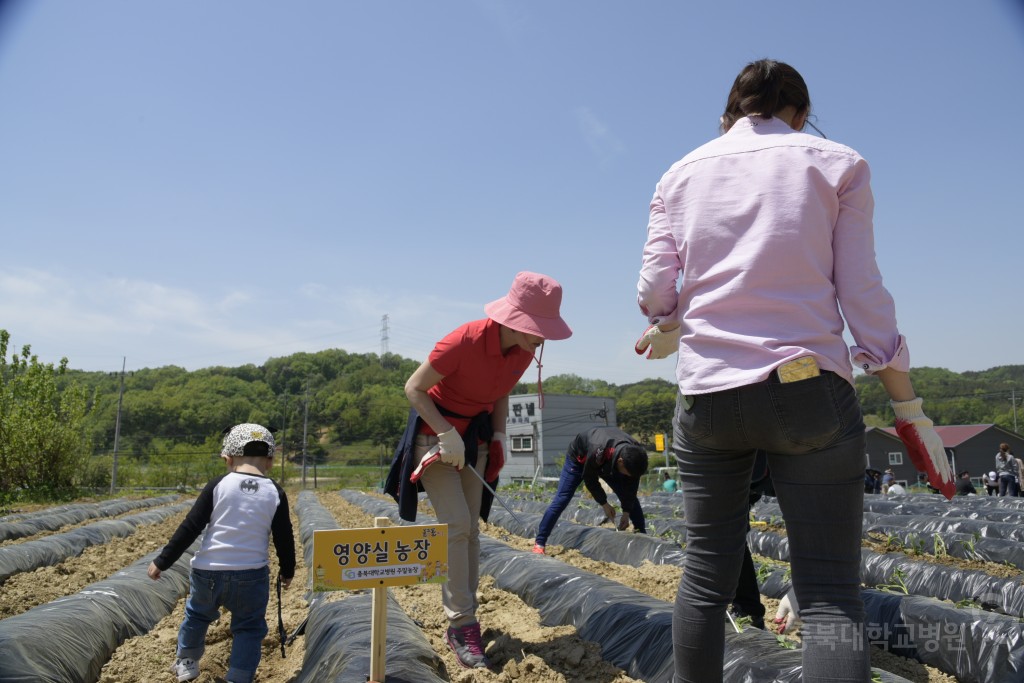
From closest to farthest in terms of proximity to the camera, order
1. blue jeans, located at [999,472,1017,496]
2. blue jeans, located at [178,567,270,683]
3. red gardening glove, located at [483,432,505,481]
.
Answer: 1. blue jeans, located at [178,567,270,683]
2. red gardening glove, located at [483,432,505,481]
3. blue jeans, located at [999,472,1017,496]

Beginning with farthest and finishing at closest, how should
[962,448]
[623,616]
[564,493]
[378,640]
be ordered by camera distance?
[962,448] < [564,493] < [623,616] < [378,640]

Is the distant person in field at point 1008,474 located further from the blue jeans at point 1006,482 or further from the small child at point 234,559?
the small child at point 234,559

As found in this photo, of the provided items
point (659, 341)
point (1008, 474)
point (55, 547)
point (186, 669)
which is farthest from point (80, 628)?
point (1008, 474)

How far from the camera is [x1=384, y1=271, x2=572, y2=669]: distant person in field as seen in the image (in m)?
2.67

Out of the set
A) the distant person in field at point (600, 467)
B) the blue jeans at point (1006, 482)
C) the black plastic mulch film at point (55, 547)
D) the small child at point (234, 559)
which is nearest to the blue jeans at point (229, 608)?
the small child at point (234, 559)

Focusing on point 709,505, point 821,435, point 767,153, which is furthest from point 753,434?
point 767,153

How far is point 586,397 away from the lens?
133 ft

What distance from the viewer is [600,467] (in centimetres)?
543

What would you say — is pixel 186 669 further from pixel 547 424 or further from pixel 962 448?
pixel 962 448

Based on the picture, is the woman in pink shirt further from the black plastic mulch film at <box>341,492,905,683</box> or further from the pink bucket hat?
the pink bucket hat

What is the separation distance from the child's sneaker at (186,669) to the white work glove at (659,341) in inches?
95.0

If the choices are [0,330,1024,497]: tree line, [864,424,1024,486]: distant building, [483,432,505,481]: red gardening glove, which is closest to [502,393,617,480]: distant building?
[0,330,1024,497]: tree line

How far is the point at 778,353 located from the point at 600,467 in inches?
165

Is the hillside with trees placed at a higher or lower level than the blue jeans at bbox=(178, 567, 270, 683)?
higher
